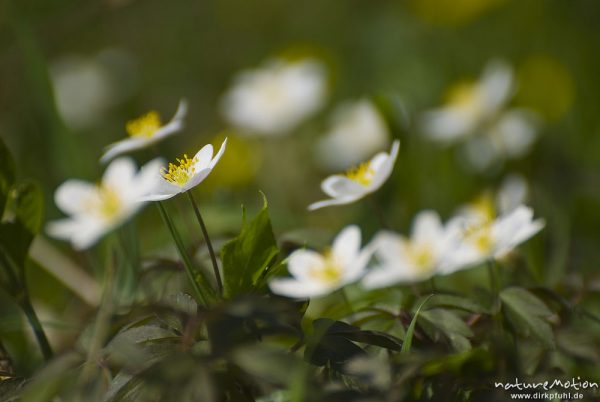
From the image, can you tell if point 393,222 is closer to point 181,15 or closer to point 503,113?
point 503,113

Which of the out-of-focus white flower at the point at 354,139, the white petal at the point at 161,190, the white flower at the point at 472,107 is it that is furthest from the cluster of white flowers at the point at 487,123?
the white petal at the point at 161,190

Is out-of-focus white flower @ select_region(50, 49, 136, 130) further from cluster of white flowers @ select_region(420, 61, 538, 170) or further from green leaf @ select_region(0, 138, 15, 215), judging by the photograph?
green leaf @ select_region(0, 138, 15, 215)

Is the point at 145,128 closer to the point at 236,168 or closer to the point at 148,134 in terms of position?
the point at 148,134

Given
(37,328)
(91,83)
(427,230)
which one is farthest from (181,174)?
(91,83)

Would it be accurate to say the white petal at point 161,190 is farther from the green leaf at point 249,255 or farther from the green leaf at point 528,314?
the green leaf at point 528,314

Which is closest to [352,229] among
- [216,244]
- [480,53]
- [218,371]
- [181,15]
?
[216,244]

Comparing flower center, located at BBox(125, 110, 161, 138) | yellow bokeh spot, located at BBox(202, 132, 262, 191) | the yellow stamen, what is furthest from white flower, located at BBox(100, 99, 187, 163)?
the yellow stamen
